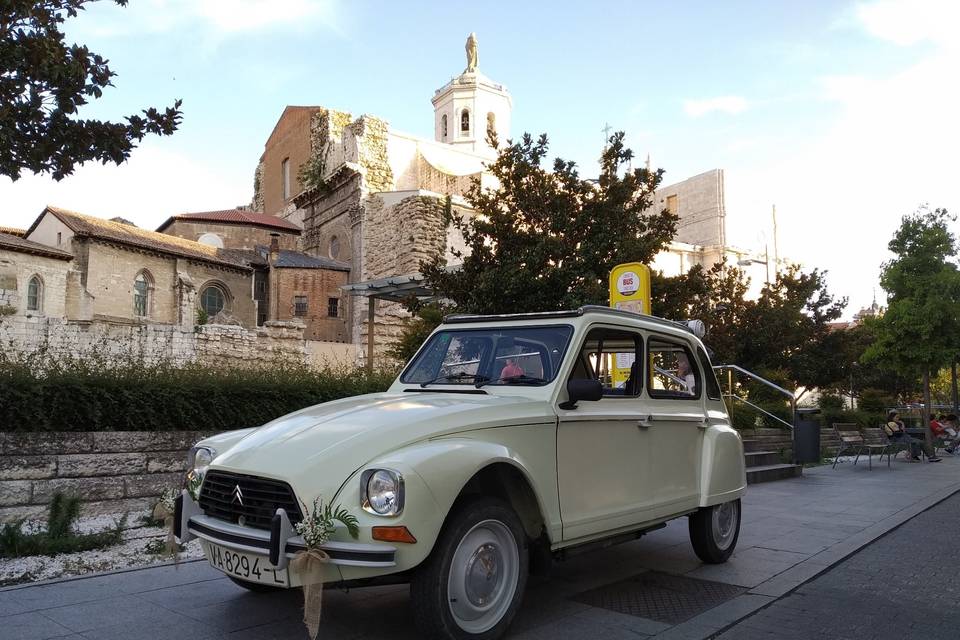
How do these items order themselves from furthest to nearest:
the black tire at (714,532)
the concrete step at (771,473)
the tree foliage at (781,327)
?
the tree foliage at (781,327)
the concrete step at (771,473)
the black tire at (714,532)

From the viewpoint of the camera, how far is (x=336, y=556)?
329cm

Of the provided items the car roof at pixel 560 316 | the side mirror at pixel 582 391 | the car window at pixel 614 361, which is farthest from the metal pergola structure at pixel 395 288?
the side mirror at pixel 582 391

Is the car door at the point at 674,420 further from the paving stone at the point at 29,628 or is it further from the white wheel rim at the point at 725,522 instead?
the paving stone at the point at 29,628

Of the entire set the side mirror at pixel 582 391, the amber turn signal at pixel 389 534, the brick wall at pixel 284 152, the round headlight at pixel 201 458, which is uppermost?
the brick wall at pixel 284 152

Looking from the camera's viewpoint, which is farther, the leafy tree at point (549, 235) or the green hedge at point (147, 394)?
the leafy tree at point (549, 235)

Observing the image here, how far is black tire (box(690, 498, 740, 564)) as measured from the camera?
5.97 meters

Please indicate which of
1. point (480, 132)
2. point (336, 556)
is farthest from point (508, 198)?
point (480, 132)

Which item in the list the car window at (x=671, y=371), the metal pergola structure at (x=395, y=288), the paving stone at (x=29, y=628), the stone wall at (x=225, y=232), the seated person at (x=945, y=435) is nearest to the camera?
the paving stone at (x=29, y=628)

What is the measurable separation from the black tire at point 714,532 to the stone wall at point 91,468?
5618mm

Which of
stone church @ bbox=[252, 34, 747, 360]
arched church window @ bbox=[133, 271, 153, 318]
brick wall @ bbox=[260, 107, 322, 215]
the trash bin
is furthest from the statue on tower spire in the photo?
the trash bin

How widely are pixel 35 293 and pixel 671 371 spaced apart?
35.0 meters

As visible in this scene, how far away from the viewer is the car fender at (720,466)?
577 centimetres

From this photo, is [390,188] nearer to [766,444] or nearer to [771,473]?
[766,444]

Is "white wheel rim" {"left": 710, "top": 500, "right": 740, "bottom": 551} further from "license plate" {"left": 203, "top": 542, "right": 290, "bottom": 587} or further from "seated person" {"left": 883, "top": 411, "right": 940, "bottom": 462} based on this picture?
"seated person" {"left": 883, "top": 411, "right": 940, "bottom": 462}
